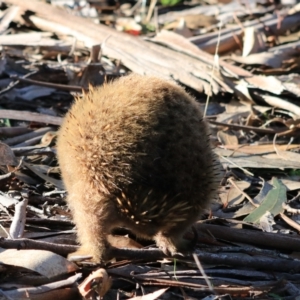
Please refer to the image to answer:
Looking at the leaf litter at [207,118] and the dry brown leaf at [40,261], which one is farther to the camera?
the leaf litter at [207,118]

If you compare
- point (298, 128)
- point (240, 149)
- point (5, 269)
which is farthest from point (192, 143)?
point (298, 128)

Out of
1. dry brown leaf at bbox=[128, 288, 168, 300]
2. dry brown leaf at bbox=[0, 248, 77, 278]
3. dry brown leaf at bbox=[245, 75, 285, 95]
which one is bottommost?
dry brown leaf at bbox=[128, 288, 168, 300]

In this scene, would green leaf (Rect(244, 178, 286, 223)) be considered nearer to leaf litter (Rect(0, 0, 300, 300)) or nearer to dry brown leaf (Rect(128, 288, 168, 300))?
leaf litter (Rect(0, 0, 300, 300))

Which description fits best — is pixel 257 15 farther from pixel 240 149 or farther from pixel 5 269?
pixel 5 269

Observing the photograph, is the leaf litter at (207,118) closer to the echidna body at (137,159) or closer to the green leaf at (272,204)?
the green leaf at (272,204)

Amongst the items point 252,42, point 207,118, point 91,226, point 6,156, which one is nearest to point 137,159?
point 91,226

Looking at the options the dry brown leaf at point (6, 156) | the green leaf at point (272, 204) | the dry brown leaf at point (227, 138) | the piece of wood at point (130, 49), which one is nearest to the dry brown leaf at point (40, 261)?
the dry brown leaf at point (6, 156)

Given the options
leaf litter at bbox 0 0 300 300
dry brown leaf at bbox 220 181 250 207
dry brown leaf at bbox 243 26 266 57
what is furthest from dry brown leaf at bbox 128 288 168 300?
dry brown leaf at bbox 243 26 266 57
